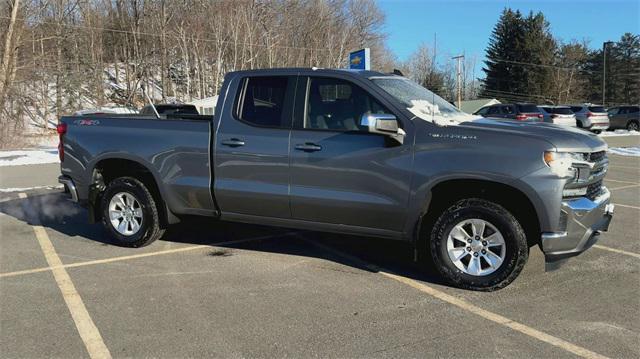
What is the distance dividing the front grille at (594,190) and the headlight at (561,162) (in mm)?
397

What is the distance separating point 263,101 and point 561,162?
2785 mm

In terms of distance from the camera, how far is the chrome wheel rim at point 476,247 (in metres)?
4.54

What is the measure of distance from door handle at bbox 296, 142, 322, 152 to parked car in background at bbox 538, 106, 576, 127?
23.5 metres

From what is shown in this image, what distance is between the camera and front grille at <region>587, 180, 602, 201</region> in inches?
179

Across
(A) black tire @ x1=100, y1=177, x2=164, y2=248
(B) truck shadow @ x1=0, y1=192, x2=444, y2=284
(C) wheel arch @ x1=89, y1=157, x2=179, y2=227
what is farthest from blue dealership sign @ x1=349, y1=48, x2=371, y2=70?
(A) black tire @ x1=100, y1=177, x2=164, y2=248

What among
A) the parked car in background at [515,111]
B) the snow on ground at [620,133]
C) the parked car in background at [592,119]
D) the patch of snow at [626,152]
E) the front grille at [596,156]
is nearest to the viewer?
the front grille at [596,156]

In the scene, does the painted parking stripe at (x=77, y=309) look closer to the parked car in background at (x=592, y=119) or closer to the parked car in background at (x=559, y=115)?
Answer: the parked car in background at (x=559, y=115)

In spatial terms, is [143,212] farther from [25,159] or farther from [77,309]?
[25,159]

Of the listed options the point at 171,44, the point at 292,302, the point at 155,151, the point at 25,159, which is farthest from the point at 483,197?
the point at 171,44

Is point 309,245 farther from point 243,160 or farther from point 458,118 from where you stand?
point 458,118

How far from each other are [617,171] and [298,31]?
38165 millimetres

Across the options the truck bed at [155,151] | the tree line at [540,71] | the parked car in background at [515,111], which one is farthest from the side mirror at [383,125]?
the tree line at [540,71]

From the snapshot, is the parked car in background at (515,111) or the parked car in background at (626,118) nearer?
the parked car in background at (515,111)

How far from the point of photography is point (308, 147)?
4980 mm
